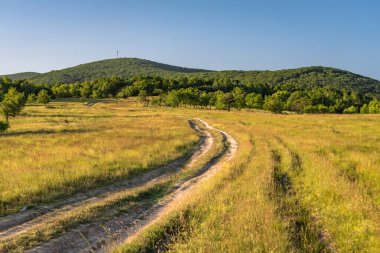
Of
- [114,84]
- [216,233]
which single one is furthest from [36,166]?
[114,84]

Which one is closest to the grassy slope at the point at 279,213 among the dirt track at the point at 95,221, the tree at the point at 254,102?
the dirt track at the point at 95,221

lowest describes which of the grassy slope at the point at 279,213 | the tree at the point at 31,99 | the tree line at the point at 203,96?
the tree at the point at 31,99

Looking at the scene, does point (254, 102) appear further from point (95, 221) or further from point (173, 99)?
point (95, 221)

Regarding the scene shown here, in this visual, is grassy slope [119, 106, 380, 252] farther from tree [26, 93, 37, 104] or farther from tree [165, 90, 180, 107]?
tree [26, 93, 37, 104]

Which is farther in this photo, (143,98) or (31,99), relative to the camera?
(143,98)

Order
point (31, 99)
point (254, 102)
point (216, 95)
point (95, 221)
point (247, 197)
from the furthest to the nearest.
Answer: point (216, 95)
point (254, 102)
point (31, 99)
point (247, 197)
point (95, 221)

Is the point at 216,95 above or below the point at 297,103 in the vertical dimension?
above

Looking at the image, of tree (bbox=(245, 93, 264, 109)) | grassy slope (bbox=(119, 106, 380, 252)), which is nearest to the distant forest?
tree (bbox=(245, 93, 264, 109))

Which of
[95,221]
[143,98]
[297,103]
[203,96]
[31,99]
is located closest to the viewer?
[95,221]

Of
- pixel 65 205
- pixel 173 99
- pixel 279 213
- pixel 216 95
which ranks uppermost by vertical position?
pixel 216 95

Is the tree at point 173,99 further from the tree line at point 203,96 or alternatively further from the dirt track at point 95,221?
the dirt track at point 95,221

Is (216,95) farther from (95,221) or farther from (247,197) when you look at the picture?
(95,221)

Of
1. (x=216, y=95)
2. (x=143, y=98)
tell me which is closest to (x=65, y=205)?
(x=143, y=98)

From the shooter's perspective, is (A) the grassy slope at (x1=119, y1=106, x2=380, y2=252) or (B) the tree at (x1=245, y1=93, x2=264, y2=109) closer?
(A) the grassy slope at (x1=119, y1=106, x2=380, y2=252)
